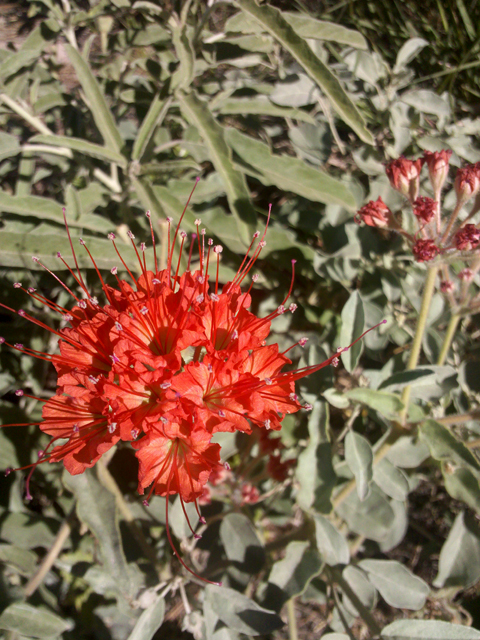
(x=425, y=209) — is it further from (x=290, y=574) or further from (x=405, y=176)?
(x=290, y=574)

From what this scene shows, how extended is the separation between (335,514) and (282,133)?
6.50 ft

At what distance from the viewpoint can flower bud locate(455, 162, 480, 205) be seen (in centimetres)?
147

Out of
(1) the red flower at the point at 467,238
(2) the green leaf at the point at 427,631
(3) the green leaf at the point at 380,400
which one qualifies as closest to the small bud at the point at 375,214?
(1) the red flower at the point at 467,238

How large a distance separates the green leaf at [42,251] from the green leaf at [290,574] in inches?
50.5

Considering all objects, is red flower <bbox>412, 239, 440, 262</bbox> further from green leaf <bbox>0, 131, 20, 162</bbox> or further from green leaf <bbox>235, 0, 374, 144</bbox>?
green leaf <bbox>0, 131, 20, 162</bbox>

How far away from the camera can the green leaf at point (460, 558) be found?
184 cm

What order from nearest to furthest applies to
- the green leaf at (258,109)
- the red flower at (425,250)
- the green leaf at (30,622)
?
the red flower at (425,250) → the green leaf at (30,622) → the green leaf at (258,109)

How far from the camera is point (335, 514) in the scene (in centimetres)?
214

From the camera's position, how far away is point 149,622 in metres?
1.68

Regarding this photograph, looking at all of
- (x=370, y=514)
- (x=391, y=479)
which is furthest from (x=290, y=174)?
(x=370, y=514)

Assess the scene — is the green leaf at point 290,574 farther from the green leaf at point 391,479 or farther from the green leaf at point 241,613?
the green leaf at point 391,479

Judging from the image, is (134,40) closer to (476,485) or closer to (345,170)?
(345,170)

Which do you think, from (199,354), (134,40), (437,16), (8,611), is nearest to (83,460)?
(199,354)

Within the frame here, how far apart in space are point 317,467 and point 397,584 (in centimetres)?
54
